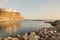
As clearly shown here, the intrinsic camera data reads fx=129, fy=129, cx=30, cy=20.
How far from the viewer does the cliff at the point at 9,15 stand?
223cm

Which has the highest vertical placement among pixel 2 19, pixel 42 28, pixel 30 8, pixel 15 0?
pixel 15 0

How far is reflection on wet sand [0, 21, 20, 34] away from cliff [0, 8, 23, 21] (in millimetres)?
71

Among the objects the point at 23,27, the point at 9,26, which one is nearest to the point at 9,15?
the point at 9,26

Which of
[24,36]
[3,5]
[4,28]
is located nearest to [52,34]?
[24,36]

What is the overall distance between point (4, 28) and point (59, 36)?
0.99m

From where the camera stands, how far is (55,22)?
233cm

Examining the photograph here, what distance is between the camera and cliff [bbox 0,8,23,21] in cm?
223

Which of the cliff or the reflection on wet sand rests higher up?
the cliff

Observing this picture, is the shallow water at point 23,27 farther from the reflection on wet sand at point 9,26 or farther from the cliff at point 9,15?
the cliff at point 9,15

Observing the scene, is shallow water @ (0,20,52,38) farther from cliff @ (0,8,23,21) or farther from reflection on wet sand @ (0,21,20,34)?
cliff @ (0,8,23,21)

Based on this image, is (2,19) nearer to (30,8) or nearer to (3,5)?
(3,5)

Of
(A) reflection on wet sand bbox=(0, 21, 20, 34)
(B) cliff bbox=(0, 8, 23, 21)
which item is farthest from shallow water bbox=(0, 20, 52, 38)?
(B) cliff bbox=(0, 8, 23, 21)

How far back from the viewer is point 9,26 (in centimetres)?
227

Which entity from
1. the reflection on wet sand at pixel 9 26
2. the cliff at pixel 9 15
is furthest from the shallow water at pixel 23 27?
the cliff at pixel 9 15
